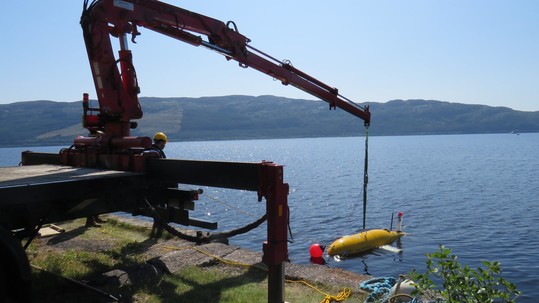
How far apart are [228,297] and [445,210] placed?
2940 centimetres

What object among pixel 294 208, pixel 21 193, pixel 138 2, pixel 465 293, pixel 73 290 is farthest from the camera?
pixel 294 208

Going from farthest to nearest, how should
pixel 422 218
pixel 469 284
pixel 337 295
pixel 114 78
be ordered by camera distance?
pixel 422 218
pixel 114 78
pixel 337 295
pixel 469 284

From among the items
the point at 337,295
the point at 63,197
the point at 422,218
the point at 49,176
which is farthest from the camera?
the point at 422,218

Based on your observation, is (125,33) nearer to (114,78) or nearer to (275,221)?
(114,78)

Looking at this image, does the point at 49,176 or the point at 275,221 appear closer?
the point at 275,221


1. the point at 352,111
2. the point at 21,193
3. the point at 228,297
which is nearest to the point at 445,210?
the point at 352,111

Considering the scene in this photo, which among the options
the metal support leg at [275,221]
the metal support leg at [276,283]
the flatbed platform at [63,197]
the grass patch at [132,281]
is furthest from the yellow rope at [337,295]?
the flatbed platform at [63,197]

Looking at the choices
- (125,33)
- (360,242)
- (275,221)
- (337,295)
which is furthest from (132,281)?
(360,242)

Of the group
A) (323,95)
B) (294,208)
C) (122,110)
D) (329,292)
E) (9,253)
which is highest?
(323,95)

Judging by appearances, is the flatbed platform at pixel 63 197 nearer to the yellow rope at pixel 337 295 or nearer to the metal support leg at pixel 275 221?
the metal support leg at pixel 275 221

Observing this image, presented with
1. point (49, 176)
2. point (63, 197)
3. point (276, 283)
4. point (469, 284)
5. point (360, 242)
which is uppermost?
point (49, 176)

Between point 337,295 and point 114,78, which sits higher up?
point 114,78

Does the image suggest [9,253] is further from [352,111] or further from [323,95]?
[352,111]

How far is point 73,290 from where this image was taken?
7324 mm
